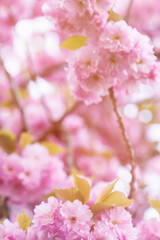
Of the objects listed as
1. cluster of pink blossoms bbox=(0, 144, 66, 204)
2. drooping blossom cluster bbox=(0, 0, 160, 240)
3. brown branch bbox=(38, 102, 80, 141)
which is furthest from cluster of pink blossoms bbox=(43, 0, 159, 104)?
brown branch bbox=(38, 102, 80, 141)

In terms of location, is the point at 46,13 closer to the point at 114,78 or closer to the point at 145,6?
the point at 114,78

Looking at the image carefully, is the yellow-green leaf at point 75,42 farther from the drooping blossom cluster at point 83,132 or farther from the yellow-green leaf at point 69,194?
the yellow-green leaf at point 69,194

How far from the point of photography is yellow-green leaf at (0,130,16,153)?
6.81ft

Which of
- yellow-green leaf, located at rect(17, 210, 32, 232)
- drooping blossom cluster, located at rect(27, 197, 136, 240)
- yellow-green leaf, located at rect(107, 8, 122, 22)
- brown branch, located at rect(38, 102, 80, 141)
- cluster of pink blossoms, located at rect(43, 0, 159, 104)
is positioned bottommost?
drooping blossom cluster, located at rect(27, 197, 136, 240)

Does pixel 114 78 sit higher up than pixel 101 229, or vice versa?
pixel 114 78

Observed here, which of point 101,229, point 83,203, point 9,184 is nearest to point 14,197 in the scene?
point 9,184

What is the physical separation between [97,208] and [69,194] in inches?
3.7

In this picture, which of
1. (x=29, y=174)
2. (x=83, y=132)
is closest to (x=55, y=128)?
(x=83, y=132)

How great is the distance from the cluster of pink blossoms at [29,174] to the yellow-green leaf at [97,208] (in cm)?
64

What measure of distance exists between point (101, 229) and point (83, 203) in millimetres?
138

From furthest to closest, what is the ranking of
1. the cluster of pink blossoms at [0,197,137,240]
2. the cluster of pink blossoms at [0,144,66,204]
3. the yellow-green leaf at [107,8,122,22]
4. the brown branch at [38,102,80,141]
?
the brown branch at [38,102,80,141] < the cluster of pink blossoms at [0,144,66,204] < the yellow-green leaf at [107,8,122,22] < the cluster of pink blossoms at [0,197,137,240]

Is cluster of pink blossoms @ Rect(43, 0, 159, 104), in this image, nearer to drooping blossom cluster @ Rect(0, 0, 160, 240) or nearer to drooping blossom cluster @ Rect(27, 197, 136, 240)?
drooping blossom cluster @ Rect(0, 0, 160, 240)

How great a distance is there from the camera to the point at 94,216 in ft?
3.88

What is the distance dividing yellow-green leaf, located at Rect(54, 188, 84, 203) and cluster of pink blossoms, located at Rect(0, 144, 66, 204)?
61cm
